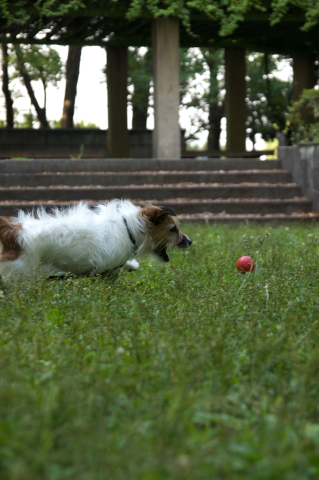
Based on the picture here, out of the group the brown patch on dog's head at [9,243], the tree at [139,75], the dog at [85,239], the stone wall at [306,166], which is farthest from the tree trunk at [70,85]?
the brown patch on dog's head at [9,243]

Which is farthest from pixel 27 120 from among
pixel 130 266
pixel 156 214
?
pixel 156 214

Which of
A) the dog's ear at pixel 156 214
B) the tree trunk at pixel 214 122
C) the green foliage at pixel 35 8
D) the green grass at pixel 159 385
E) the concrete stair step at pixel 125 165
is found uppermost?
the green foliage at pixel 35 8

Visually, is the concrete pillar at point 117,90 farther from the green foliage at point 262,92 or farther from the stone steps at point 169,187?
the green foliage at point 262,92

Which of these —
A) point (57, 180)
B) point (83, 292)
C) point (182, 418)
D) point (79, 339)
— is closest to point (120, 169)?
point (57, 180)

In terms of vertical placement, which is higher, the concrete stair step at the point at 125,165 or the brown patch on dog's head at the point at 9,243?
the concrete stair step at the point at 125,165

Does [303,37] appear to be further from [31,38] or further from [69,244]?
[69,244]

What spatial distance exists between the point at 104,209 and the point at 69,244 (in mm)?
556

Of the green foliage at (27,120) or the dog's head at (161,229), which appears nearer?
the dog's head at (161,229)

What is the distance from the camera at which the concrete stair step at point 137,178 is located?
11414 mm

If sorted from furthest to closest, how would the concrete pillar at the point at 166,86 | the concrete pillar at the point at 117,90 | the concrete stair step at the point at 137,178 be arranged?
1. the concrete pillar at the point at 117,90
2. the concrete pillar at the point at 166,86
3. the concrete stair step at the point at 137,178

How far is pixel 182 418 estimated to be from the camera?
2086 mm

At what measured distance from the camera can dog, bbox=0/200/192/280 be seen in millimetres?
4566

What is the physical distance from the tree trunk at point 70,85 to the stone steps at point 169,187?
37.4 feet

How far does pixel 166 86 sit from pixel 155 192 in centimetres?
314
